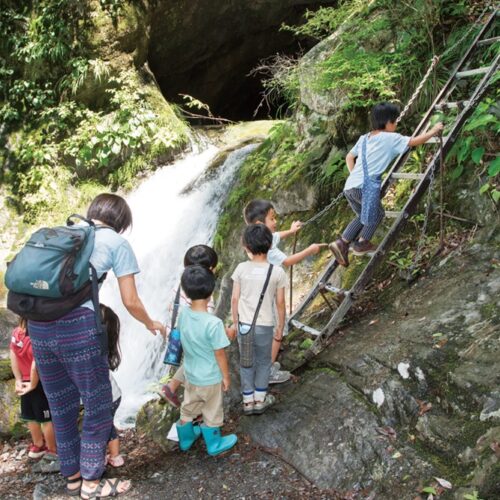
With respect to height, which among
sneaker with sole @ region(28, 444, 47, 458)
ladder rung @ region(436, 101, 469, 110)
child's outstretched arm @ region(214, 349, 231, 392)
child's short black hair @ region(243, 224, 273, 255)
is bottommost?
sneaker with sole @ region(28, 444, 47, 458)

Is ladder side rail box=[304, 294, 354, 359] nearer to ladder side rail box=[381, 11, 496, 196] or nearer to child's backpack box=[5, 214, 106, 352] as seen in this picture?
ladder side rail box=[381, 11, 496, 196]

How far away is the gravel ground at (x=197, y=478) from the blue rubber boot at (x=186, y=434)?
7cm

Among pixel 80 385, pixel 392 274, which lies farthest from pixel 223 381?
pixel 392 274

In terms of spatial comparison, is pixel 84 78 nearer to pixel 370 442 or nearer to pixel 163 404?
pixel 163 404

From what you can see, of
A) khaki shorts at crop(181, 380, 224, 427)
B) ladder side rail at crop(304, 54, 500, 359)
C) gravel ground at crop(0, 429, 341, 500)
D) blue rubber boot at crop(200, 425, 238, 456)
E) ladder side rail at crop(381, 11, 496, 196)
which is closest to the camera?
gravel ground at crop(0, 429, 341, 500)

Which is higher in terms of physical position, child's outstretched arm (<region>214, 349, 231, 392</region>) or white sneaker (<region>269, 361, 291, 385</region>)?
child's outstretched arm (<region>214, 349, 231, 392</region>)

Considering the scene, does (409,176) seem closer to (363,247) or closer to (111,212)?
(363,247)

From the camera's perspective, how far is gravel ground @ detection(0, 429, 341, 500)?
11.1 ft

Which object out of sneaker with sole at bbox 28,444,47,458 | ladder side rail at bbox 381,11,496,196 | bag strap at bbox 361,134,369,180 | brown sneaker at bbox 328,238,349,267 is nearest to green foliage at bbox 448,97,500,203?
ladder side rail at bbox 381,11,496,196

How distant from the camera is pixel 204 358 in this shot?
11.8 ft

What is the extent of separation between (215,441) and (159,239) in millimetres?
5526

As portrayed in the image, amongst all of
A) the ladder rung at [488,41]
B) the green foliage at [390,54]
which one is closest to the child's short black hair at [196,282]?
the green foliage at [390,54]

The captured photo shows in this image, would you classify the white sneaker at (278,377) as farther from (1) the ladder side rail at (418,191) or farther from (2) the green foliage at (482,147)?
(2) the green foliage at (482,147)

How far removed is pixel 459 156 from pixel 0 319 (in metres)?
7.18
